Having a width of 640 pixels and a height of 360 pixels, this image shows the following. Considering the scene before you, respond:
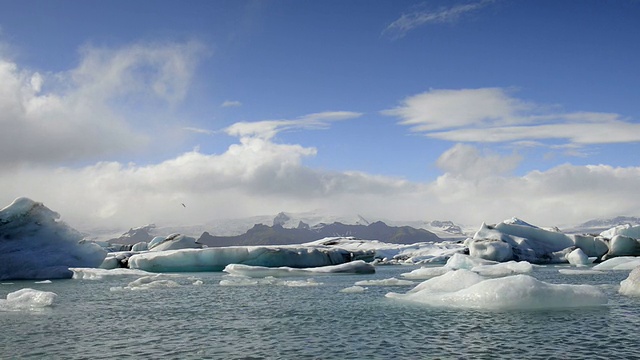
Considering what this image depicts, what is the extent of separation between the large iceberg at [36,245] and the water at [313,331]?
20707 millimetres

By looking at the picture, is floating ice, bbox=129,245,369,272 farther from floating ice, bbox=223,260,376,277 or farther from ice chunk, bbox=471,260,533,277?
ice chunk, bbox=471,260,533,277

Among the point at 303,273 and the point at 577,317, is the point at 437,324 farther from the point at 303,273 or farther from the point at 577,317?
the point at 303,273

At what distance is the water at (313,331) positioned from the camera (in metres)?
12.2

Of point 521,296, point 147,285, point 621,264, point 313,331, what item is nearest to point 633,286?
point 521,296

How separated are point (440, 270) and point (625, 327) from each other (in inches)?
1043

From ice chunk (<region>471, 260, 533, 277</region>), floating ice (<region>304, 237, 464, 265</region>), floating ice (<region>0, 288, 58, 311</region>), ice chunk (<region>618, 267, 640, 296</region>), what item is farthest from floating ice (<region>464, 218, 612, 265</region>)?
floating ice (<region>0, 288, 58, 311</region>)

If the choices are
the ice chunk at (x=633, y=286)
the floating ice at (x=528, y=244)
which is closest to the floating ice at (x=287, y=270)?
the floating ice at (x=528, y=244)

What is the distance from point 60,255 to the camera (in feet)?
139

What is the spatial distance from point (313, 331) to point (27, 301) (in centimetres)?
1244

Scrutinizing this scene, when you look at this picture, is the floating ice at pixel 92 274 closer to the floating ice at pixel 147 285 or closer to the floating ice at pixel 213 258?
the floating ice at pixel 147 285

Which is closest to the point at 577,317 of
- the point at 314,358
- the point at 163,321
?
the point at 314,358

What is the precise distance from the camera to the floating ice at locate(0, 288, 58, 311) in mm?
21047

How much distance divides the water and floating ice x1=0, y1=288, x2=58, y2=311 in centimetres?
62

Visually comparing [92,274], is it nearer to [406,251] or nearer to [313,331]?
[313,331]
